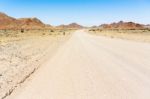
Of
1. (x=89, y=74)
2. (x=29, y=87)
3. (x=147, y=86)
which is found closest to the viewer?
(x=147, y=86)

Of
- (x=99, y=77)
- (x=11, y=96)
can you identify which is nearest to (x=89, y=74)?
(x=99, y=77)

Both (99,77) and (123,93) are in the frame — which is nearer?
(123,93)

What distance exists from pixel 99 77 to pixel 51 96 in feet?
8.51

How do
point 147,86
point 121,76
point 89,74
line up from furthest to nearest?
point 89,74, point 121,76, point 147,86

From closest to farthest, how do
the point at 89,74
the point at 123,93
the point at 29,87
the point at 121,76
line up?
the point at 123,93 < the point at 29,87 < the point at 121,76 < the point at 89,74

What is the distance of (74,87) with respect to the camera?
7.16 meters

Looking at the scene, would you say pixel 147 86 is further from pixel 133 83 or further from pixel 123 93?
pixel 123 93

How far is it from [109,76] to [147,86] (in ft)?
5.95

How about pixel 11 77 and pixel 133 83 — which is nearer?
pixel 133 83

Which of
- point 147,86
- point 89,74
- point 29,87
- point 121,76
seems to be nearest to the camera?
point 147,86

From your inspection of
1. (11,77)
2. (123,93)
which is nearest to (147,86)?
(123,93)

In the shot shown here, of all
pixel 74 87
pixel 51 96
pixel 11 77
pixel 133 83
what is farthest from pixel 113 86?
pixel 11 77

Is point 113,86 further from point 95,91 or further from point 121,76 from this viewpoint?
point 121,76

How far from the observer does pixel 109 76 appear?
8.52m
